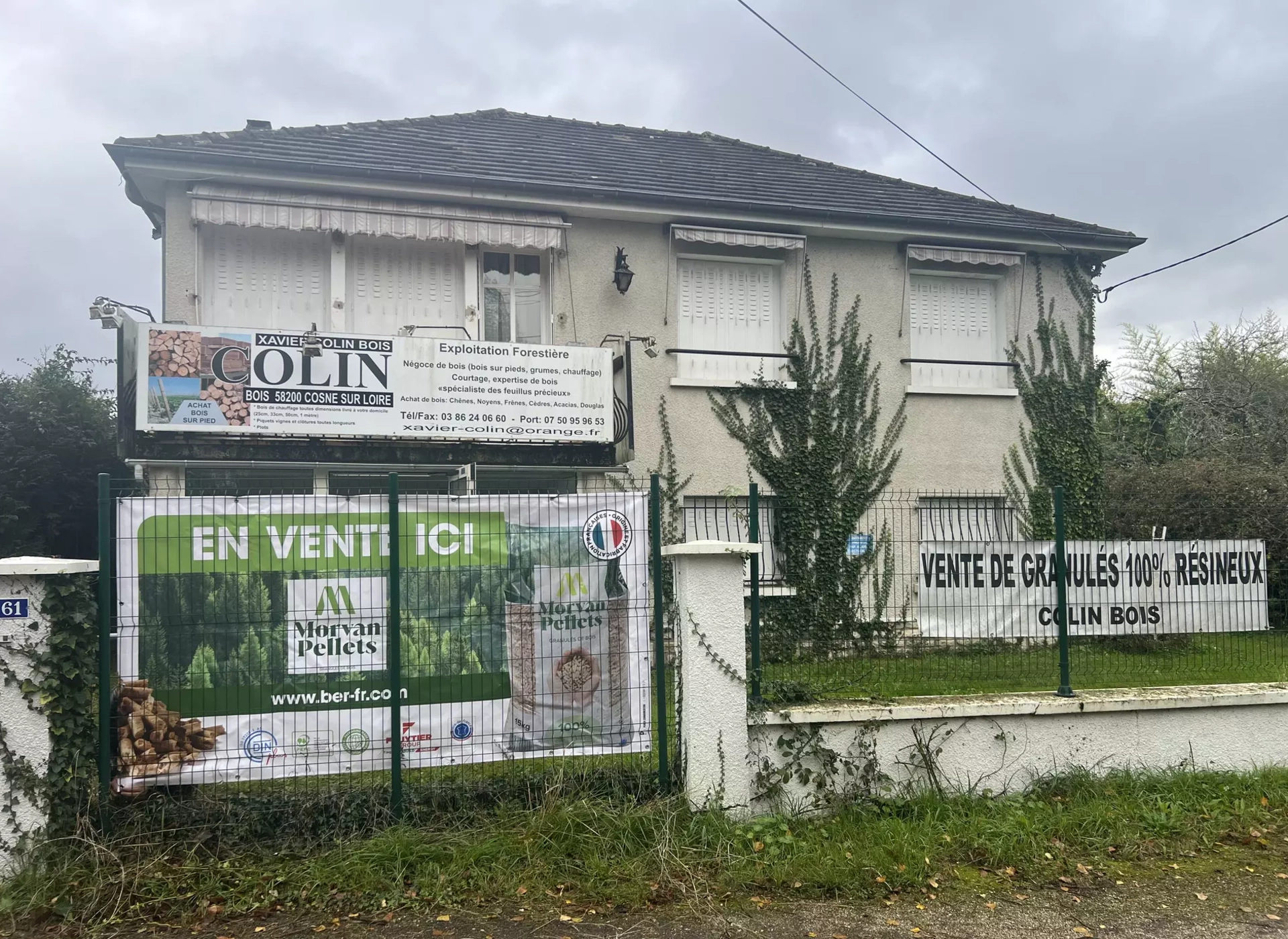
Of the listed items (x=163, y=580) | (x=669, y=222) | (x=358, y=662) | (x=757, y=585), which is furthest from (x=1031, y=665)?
(x=669, y=222)

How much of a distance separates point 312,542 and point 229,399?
5305 millimetres

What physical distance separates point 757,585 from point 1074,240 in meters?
10.8

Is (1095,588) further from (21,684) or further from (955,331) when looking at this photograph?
(955,331)

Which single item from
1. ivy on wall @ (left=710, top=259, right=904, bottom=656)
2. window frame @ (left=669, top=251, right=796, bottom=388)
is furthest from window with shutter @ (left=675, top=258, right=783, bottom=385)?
ivy on wall @ (left=710, top=259, right=904, bottom=656)

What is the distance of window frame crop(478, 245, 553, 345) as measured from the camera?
39.9ft

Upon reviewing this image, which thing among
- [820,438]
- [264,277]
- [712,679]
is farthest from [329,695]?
[820,438]

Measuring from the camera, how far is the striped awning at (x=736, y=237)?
1235cm

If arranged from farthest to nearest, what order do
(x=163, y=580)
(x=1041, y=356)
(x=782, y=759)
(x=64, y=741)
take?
1. (x=1041, y=356)
2. (x=782, y=759)
3. (x=163, y=580)
4. (x=64, y=741)

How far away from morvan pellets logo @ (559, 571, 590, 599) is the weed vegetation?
1234 millimetres

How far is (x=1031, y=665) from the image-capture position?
21.8ft

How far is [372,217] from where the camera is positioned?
11.2 m

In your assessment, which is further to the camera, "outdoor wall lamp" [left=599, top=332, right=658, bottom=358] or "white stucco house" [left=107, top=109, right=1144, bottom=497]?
"outdoor wall lamp" [left=599, top=332, right=658, bottom=358]

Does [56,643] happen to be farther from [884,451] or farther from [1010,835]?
[884,451]

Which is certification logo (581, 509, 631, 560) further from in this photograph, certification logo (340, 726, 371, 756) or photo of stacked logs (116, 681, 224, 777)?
photo of stacked logs (116, 681, 224, 777)
